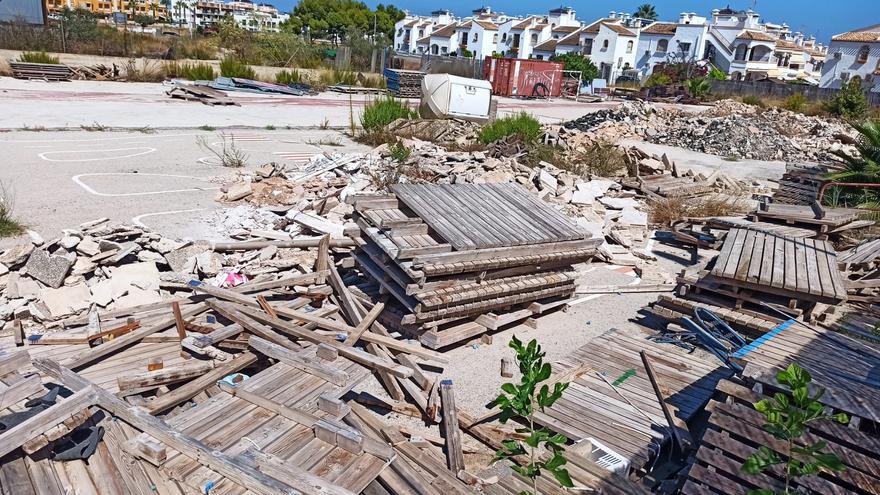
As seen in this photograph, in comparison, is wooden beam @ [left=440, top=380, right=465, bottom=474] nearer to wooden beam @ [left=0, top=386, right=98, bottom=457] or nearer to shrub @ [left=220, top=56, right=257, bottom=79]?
wooden beam @ [left=0, top=386, right=98, bottom=457]

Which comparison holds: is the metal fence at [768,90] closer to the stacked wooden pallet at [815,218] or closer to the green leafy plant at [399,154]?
the stacked wooden pallet at [815,218]

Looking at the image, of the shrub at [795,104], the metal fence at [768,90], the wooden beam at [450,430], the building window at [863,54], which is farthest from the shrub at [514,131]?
the building window at [863,54]

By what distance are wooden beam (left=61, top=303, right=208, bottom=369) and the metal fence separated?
1806 inches

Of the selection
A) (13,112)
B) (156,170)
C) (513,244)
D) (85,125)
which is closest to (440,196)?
(513,244)

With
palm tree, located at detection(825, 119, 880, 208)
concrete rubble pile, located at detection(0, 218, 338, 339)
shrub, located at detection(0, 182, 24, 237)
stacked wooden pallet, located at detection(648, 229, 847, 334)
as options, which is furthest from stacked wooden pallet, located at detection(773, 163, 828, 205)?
shrub, located at detection(0, 182, 24, 237)

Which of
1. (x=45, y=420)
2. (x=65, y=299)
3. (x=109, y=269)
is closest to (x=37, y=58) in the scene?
(x=109, y=269)

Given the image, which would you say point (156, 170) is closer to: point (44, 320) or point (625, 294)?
point (44, 320)

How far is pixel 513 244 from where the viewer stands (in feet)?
23.9

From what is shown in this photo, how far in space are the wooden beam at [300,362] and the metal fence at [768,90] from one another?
4567cm

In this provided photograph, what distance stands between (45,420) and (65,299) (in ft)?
11.4

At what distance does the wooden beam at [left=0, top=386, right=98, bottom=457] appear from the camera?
12.6 feet

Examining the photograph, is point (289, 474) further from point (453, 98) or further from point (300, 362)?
point (453, 98)

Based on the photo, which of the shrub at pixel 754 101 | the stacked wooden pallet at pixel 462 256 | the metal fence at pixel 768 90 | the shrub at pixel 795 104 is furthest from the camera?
the metal fence at pixel 768 90

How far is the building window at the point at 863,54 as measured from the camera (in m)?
64.7
